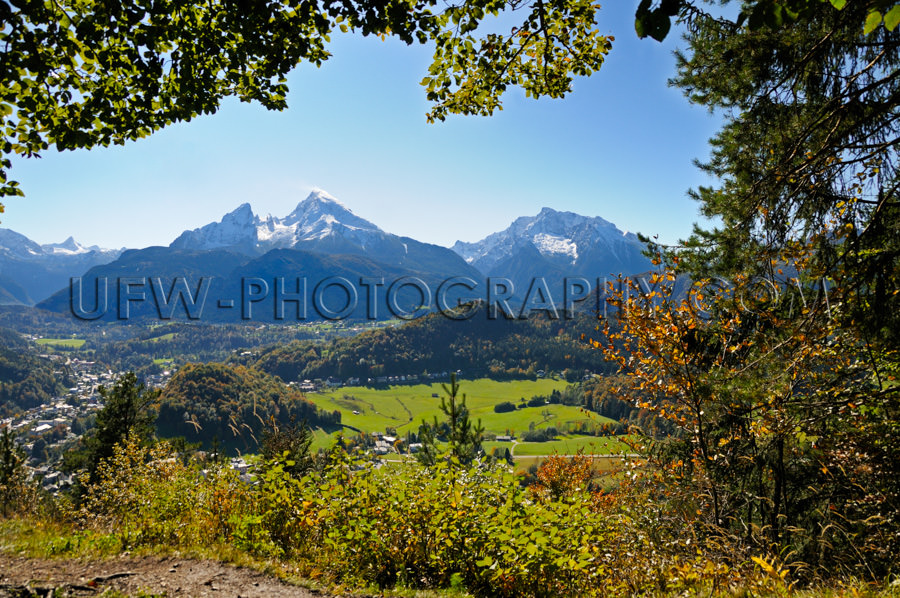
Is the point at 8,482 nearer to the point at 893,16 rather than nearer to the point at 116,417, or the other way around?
the point at 116,417

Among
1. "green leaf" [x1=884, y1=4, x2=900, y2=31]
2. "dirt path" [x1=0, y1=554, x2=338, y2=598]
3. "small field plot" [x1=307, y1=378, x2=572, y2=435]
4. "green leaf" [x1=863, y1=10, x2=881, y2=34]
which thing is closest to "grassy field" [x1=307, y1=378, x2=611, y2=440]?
"small field plot" [x1=307, y1=378, x2=572, y2=435]

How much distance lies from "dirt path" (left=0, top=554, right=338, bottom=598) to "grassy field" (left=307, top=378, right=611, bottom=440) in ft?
346

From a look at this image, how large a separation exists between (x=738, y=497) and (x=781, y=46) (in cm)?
825

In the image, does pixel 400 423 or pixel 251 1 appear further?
pixel 400 423

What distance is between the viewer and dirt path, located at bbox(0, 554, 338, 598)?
182 inches

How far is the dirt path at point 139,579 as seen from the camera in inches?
182

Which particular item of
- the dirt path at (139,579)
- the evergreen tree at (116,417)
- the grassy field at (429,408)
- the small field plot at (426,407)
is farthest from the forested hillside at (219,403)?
the dirt path at (139,579)

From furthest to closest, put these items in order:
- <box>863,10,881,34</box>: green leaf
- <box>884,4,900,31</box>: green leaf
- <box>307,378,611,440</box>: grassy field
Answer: <box>307,378,611,440</box>: grassy field < <box>863,10,881,34</box>: green leaf < <box>884,4,900,31</box>: green leaf

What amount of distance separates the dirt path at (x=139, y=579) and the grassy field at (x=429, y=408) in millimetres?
105567

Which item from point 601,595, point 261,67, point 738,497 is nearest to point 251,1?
point 261,67

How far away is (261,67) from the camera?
521cm

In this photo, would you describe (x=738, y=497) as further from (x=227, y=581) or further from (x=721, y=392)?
(x=227, y=581)

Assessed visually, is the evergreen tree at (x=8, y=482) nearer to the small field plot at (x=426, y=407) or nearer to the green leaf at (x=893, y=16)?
the green leaf at (x=893, y=16)

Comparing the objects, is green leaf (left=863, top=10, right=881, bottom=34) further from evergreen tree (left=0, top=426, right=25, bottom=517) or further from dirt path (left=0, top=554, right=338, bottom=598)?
evergreen tree (left=0, top=426, right=25, bottom=517)
